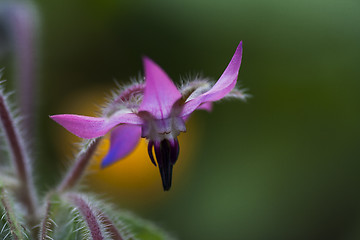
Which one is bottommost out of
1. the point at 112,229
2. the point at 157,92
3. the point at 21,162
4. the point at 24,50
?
the point at 112,229

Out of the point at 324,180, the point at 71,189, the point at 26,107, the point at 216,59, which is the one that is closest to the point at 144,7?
the point at 216,59

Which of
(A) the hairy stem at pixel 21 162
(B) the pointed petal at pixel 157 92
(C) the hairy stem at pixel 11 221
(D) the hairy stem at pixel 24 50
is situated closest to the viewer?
(B) the pointed petal at pixel 157 92

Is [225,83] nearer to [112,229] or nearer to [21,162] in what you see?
[112,229]

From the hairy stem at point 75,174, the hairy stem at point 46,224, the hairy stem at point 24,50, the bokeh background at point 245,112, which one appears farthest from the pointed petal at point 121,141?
the bokeh background at point 245,112

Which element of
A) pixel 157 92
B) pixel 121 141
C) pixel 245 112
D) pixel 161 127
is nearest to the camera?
pixel 157 92

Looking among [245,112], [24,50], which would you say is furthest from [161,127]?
[245,112]

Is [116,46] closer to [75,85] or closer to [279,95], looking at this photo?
[75,85]

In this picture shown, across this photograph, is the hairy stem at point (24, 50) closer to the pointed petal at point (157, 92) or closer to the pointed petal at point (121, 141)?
the pointed petal at point (121, 141)
